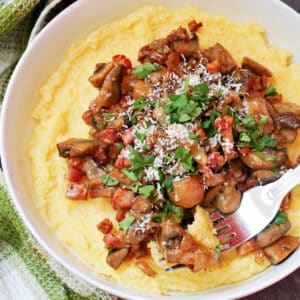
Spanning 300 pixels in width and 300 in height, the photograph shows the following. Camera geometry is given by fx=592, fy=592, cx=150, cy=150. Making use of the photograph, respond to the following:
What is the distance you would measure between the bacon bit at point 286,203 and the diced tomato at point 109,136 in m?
1.43

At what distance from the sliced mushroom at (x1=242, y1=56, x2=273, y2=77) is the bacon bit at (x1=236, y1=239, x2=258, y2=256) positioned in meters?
1.39

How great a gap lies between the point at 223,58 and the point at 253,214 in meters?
1.29

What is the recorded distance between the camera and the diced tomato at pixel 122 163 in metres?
4.60

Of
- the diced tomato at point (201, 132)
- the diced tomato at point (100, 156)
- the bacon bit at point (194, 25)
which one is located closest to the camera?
the diced tomato at point (201, 132)

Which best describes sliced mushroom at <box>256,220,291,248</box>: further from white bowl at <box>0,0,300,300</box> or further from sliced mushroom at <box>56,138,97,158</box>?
sliced mushroom at <box>56,138,97,158</box>

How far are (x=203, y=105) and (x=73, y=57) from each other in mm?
1321

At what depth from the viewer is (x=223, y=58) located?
15.9 ft

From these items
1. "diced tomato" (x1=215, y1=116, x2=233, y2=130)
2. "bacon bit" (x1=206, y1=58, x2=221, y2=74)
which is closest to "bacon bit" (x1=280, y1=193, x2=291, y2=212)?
"diced tomato" (x1=215, y1=116, x2=233, y2=130)

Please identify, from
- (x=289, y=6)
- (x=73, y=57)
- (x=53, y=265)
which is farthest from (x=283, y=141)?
(x=53, y=265)

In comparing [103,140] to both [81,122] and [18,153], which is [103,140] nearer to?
[81,122]

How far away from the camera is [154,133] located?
4.55m

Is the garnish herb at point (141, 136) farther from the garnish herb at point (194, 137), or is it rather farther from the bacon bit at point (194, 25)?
the bacon bit at point (194, 25)

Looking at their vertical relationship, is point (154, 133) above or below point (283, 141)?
above

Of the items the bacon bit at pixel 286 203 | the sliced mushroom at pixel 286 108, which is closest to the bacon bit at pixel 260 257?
the bacon bit at pixel 286 203
